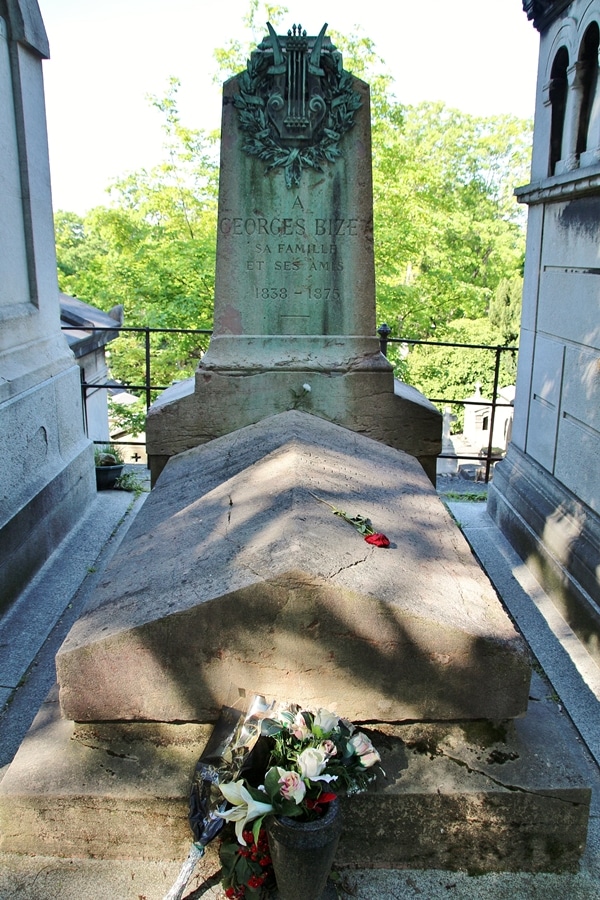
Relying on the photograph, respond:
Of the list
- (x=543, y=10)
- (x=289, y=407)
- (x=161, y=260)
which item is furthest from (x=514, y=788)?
(x=161, y=260)

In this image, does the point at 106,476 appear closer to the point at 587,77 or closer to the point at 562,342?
the point at 562,342

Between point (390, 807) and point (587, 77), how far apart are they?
5153 millimetres

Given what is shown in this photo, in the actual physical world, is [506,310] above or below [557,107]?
below

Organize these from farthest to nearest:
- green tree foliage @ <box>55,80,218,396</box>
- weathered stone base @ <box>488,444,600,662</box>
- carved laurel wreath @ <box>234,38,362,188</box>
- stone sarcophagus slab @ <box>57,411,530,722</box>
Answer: green tree foliage @ <box>55,80,218,396</box> → carved laurel wreath @ <box>234,38,362,188</box> → weathered stone base @ <box>488,444,600,662</box> → stone sarcophagus slab @ <box>57,411,530,722</box>

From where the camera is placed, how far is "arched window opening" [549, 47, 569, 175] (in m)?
5.69

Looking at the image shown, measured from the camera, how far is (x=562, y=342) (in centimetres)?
536

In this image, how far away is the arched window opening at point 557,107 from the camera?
569cm

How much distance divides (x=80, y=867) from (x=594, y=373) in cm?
403

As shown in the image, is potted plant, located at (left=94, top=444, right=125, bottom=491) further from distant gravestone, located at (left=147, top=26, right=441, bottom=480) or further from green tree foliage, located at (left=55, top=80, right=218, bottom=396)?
green tree foliage, located at (left=55, top=80, right=218, bottom=396)

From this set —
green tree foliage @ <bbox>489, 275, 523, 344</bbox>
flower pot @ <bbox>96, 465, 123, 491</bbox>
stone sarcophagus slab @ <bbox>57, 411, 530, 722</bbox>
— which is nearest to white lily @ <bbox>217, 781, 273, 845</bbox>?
stone sarcophagus slab @ <bbox>57, 411, 530, 722</bbox>

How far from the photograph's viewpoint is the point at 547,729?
2674 millimetres

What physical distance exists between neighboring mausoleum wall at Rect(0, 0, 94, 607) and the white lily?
2.86 metres

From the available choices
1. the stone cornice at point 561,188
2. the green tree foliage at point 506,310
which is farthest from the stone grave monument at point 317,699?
the green tree foliage at point 506,310

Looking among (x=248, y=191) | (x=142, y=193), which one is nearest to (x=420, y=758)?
(x=248, y=191)
